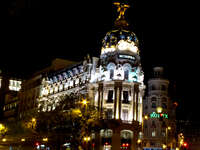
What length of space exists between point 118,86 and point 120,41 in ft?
33.6

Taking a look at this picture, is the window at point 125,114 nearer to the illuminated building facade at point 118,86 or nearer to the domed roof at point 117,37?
the illuminated building facade at point 118,86

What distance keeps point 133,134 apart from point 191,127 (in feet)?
83.4

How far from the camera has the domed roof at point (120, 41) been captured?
255 feet

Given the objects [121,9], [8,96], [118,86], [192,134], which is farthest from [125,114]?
[8,96]

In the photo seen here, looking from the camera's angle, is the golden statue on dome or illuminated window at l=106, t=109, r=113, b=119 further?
the golden statue on dome

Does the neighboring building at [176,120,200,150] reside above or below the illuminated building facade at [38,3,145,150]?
below

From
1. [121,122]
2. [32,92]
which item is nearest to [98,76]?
[121,122]

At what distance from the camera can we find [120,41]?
255ft

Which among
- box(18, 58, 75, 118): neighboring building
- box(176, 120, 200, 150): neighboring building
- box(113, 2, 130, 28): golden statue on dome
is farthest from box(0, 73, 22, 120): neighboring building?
box(176, 120, 200, 150): neighboring building

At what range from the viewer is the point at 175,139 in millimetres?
91812

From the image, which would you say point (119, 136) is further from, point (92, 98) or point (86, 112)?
point (86, 112)

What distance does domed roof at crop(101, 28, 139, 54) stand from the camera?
77.8 metres

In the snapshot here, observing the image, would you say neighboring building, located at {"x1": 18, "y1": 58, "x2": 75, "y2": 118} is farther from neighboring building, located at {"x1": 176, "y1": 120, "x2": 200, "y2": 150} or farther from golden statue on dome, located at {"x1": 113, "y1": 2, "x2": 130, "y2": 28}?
neighboring building, located at {"x1": 176, "y1": 120, "x2": 200, "y2": 150}

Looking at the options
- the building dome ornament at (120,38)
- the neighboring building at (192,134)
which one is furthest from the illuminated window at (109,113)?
the neighboring building at (192,134)
